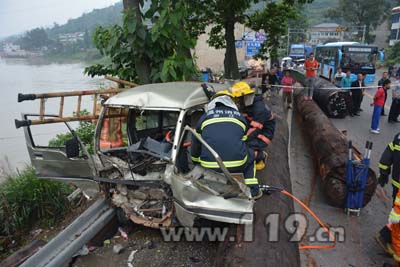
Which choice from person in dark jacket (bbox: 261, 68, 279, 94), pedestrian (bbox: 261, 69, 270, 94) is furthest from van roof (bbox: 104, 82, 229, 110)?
person in dark jacket (bbox: 261, 68, 279, 94)

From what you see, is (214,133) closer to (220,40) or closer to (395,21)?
(220,40)

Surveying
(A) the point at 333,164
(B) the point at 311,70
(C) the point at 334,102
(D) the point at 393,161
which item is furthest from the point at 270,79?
(D) the point at 393,161

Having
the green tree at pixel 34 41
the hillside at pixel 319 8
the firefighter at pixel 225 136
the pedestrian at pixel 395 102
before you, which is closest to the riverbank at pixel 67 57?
the green tree at pixel 34 41

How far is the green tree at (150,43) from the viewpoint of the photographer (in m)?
5.54

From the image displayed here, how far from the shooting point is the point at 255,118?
13.5 feet

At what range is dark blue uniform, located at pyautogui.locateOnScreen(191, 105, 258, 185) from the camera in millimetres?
3090

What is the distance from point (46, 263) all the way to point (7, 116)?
14638 mm

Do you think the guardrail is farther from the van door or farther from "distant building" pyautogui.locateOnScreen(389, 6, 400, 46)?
"distant building" pyautogui.locateOnScreen(389, 6, 400, 46)

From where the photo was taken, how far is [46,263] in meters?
3.23

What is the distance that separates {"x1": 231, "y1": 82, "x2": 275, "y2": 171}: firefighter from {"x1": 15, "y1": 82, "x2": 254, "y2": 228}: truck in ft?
1.61

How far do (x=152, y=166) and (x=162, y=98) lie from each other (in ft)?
2.70

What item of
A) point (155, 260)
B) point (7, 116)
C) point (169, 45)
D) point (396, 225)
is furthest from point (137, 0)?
point (7, 116)

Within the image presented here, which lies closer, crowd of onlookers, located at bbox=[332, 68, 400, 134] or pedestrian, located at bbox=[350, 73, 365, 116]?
crowd of onlookers, located at bbox=[332, 68, 400, 134]

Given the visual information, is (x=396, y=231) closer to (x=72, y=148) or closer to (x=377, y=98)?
(x=72, y=148)
